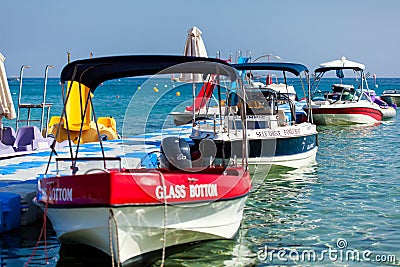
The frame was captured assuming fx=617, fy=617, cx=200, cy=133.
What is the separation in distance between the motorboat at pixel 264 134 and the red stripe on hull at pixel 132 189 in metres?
5.06

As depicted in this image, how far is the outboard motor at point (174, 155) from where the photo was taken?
930cm

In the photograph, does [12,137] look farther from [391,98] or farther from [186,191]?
[391,98]

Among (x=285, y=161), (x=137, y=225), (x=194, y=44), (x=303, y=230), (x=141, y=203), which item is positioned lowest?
(x=303, y=230)

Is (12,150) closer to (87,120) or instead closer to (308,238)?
(87,120)

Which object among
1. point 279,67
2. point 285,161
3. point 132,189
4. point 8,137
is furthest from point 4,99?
point 132,189

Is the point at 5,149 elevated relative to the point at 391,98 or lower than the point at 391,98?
lower

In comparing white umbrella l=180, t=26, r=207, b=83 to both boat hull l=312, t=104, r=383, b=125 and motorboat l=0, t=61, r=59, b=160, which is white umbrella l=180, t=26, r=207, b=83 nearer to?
motorboat l=0, t=61, r=59, b=160

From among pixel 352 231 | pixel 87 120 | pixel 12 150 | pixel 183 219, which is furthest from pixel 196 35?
pixel 183 219

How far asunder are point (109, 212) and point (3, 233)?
9.02ft

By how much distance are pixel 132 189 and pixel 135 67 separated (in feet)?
7.65

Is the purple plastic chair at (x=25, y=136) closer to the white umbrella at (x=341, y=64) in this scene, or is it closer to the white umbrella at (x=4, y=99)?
the white umbrella at (x=4, y=99)

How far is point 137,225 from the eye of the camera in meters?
6.81

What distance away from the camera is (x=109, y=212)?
659 centimetres

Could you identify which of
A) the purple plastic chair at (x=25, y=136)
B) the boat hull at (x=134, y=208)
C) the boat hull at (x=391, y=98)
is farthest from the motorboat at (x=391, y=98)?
the boat hull at (x=134, y=208)
